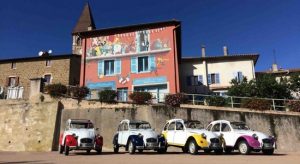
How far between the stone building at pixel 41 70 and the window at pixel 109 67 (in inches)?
268

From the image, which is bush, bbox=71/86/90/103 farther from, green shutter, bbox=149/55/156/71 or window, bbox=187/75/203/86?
window, bbox=187/75/203/86

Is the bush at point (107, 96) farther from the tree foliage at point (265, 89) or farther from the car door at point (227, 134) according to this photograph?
the tree foliage at point (265, 89)

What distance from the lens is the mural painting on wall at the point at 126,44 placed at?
99.5 ft

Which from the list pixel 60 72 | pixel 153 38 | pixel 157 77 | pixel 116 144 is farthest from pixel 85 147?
pixel 60 72

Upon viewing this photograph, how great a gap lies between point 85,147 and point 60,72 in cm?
2286

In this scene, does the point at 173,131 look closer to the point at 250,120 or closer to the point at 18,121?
the point at 250,120

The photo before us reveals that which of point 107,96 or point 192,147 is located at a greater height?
point 107,96

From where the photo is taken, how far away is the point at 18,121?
950 inches

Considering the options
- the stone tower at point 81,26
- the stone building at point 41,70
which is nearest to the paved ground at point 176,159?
the stone building at point 41,70

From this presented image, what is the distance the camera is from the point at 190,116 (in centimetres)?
2211

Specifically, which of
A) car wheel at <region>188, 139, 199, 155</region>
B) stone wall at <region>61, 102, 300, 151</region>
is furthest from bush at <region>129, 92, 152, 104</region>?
car wheel at <region>188, 139, 199, 155</region>

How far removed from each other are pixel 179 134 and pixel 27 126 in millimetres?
13949

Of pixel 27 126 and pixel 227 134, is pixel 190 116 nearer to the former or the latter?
pixel 227 134

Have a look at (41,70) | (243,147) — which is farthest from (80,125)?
(41,70)
